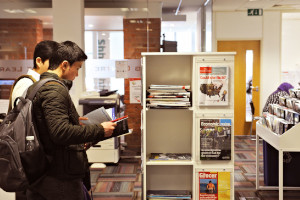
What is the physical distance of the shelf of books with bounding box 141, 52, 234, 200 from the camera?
2.85 m

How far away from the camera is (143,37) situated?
20.3 ft

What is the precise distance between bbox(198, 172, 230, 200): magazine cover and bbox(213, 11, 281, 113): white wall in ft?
17.3

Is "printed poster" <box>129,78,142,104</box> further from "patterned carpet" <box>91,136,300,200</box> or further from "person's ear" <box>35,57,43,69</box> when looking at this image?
"person's ear" <box>35,57,43,69</box>

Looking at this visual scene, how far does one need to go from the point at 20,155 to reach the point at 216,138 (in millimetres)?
1579

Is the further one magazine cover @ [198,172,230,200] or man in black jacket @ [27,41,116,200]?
magazine cover @ [198,172,230,200]

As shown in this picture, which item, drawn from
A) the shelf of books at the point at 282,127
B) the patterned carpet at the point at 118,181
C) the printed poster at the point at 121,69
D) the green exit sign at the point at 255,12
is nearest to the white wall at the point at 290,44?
the green exit sign at the point at 255,12

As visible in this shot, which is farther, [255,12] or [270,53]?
[270,53]

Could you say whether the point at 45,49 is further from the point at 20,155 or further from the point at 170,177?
the point at 170,177

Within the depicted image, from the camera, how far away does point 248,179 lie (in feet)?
15.6

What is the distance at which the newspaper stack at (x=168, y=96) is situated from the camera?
288cm

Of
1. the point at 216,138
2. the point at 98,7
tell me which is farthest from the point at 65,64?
the point at 98,7

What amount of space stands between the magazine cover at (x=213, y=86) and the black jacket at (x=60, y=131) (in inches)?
46.4

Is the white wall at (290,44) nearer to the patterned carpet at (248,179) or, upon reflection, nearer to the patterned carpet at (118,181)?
the patterned carpet at (248,179)

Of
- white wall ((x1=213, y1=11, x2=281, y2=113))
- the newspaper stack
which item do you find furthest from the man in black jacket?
white wall ((x1=213, y1=11, x2=281, y2=113))
